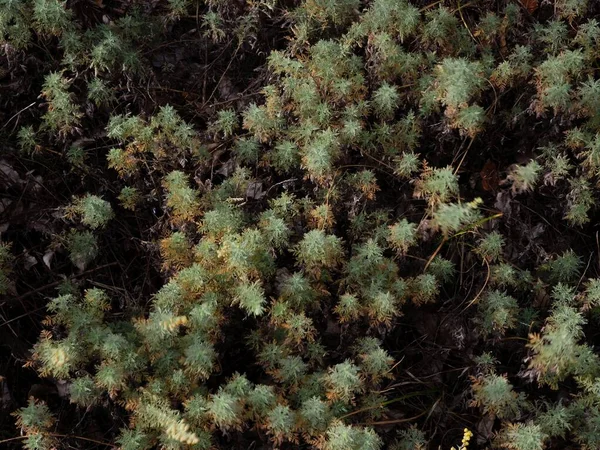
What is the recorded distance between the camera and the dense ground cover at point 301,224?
12.1ft

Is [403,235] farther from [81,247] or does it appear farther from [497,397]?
[81,247]

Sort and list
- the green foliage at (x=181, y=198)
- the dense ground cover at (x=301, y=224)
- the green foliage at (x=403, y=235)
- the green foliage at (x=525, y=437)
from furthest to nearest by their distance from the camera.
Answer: the green foliage at (x=181, y=198) → the green foliage at (x=403, y=235) → the dense ground cover at (x=301, y=224) → the green foliage at (x=525, y=437)

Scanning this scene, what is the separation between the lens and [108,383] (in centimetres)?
356

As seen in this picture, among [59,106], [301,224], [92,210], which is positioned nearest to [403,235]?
[301,224]

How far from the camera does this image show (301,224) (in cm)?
408

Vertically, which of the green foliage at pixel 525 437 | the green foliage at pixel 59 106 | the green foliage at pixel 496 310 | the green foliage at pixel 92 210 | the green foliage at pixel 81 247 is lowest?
the green foliage at pixel 525 437

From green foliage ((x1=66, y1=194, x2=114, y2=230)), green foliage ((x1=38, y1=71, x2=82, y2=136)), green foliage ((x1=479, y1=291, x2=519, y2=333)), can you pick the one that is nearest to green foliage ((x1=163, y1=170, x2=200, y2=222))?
green foliage ((x1=66, y1=194, x2=114, y2=230))

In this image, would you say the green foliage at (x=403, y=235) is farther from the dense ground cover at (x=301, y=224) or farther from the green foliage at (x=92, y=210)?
the green foliage at (x=92, y=210)

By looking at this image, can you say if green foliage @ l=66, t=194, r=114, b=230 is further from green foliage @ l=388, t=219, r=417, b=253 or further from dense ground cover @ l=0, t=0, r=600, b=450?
green foliage @ l=388, t=219, r=417, b=253

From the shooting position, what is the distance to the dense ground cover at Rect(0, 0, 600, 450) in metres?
3.70

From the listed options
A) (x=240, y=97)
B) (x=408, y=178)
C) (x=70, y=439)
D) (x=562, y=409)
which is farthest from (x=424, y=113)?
(x=70, y=439)

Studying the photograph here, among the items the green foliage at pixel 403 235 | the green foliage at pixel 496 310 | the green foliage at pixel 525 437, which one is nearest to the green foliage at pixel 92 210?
the green foliage at pixel 403 235

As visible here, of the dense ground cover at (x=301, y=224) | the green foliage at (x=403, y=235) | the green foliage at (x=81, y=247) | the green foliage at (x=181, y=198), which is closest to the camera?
the dense ground cover at (x=301, y=224)

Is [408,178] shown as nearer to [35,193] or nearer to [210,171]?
[210,171]
